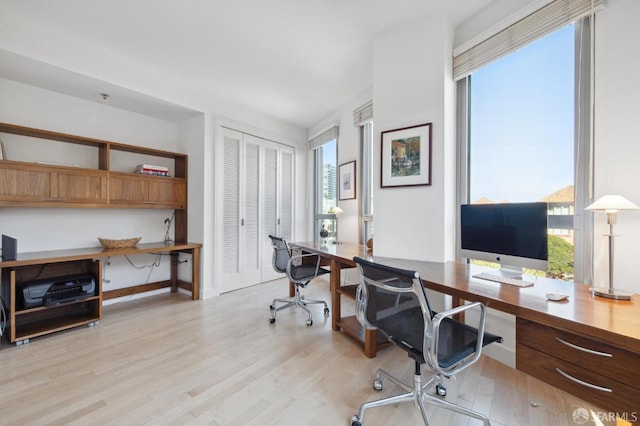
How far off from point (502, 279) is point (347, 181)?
2.65 meters

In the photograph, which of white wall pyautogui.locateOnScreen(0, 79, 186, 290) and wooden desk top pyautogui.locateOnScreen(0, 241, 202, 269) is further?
white wall pyautogui.locateOnScreen(0, 79, 186, 290)

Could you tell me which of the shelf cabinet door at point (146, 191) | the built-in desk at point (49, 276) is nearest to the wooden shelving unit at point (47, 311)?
the built-in desk at point (49, 276)

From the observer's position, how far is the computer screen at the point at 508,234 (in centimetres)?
157

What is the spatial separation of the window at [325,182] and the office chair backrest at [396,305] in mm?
2696

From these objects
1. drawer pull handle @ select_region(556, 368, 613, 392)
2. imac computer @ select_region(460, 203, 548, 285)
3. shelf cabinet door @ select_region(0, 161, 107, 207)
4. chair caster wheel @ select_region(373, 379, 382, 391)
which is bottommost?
chair caster wheel @ select_region(373, 379, 382, 391)

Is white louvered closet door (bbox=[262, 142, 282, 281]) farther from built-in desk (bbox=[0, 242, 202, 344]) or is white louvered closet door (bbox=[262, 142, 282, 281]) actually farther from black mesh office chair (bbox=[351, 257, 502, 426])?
black mesh office chair (bbox=[351, 257, 502, 426])

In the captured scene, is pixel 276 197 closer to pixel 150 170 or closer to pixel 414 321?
pixel 150 170

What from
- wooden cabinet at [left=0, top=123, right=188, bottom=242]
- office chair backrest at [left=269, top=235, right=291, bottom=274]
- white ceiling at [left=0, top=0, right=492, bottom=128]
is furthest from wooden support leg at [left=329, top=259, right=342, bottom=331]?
wooden cabinet at [left=0, top=123, right=188, bottom=242]

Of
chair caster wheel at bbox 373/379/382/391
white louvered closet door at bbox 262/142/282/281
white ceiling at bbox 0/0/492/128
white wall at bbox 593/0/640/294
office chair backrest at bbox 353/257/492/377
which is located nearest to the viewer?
office chair backrest at bbox 353/257/492/377

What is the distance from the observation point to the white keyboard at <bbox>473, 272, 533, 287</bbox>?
1.57 meters

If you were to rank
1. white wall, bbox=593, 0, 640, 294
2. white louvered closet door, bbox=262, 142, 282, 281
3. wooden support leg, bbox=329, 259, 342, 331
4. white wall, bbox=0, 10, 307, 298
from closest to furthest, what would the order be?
white wall, bbox=593, 0, 640, 294, white wall, bbox=0, 10, 307, 298, wooden support leg, bbox=329, 259, 342, 331, white louvered closet door, bbox=262, 142, 282, 281

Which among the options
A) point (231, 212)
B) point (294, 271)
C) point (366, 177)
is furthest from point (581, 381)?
point (231, 212)

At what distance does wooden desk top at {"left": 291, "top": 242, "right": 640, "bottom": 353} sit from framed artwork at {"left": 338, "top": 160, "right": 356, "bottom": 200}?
7.23ft

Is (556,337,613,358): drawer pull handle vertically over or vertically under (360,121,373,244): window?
under
